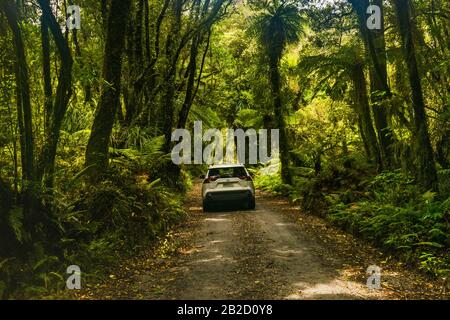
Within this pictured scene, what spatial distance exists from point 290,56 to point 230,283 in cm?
2247

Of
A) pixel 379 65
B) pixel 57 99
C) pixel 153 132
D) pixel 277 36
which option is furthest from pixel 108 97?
pixel 277 36

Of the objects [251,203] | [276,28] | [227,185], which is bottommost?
[251,203]

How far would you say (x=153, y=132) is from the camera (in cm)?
1941

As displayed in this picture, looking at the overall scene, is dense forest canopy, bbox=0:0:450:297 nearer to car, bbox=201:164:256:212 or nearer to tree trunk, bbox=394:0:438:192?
tree trunk, bbox=394:0:438:192

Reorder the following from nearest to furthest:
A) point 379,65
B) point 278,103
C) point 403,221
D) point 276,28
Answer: point 403,221, point 379,65, point 276,28, point 278,103

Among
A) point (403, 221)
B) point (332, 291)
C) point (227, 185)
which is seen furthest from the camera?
point (227, 185)

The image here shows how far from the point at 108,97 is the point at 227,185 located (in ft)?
19.8

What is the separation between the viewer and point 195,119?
94.5 feet

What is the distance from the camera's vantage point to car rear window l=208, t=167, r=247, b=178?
50.8 feet

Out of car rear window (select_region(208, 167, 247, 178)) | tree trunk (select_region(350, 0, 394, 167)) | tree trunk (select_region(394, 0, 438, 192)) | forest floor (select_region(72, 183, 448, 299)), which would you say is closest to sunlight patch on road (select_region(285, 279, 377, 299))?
forest floor (select_region(72, 183, 448, 299))

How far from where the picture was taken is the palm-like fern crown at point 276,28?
22.6m

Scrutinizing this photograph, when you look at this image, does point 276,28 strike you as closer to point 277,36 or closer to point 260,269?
point 277,36
